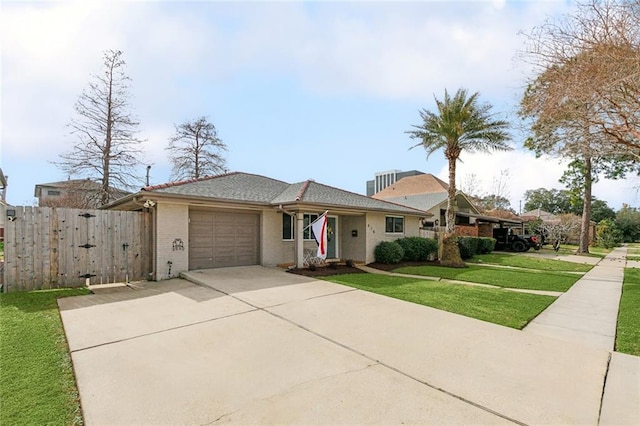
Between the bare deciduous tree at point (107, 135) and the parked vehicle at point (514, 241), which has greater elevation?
the bare deciduous tree at point (107, 135)

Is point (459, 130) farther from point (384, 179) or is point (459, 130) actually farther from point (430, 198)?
point (384, 179)

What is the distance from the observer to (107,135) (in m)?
17.8

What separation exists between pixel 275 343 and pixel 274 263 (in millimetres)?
7604

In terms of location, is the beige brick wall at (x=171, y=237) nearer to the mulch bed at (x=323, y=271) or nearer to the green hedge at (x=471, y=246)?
the mulch bed at (x=323, y=271)

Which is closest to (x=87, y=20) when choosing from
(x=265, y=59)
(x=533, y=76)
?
(x=265, y=59)

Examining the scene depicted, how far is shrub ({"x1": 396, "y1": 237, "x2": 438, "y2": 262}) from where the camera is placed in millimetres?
15367

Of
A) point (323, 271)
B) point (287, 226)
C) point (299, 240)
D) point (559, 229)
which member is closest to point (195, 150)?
point (287, 226)

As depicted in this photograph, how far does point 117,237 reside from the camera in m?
8.88

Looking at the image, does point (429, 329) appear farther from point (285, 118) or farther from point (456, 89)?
point (456, 89)

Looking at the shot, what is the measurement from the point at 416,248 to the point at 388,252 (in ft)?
7.33

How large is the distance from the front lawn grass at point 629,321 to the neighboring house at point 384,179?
33.4m

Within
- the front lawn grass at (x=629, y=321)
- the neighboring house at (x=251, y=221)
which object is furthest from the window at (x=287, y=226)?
the front lawn grass at (x=629, y=321)

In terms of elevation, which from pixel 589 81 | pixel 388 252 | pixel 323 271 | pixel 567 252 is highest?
pixel 589 81

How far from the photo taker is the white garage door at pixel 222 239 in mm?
10539
